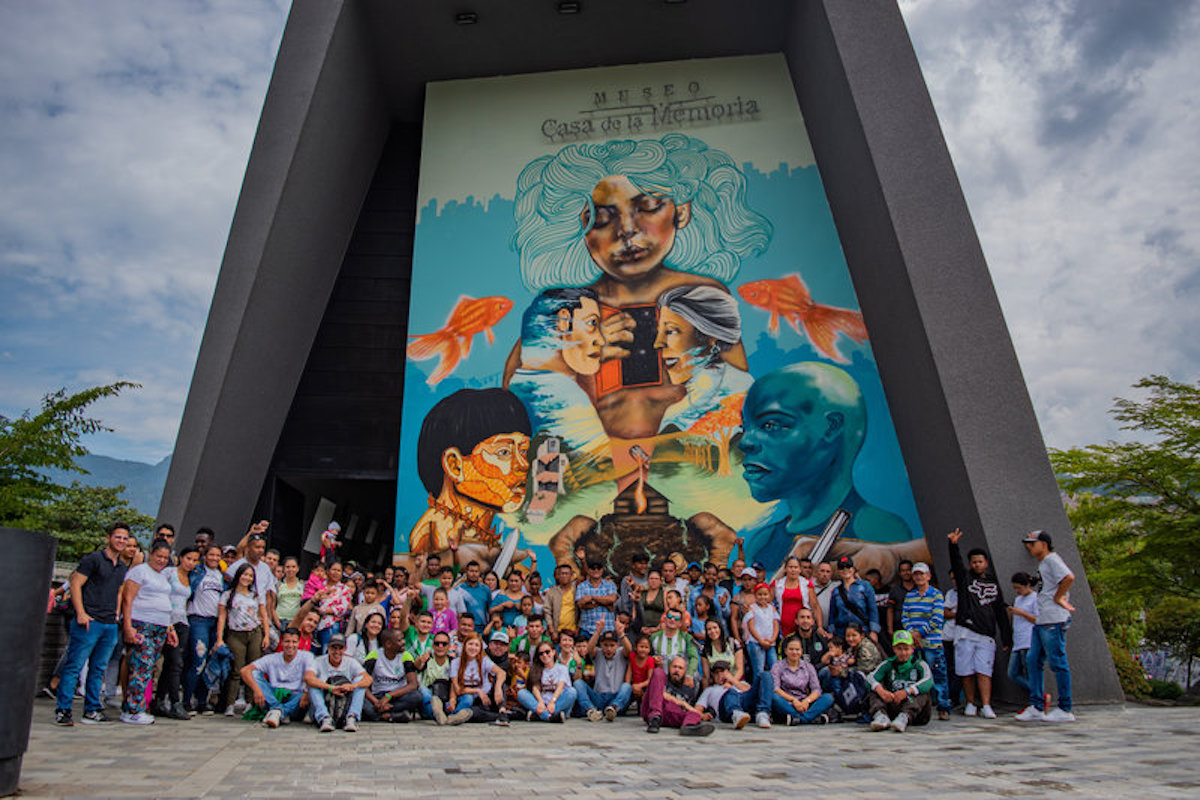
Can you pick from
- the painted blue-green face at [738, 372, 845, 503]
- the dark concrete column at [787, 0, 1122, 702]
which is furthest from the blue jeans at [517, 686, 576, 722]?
the painted blue-green face at [738, 372, 845, 503]

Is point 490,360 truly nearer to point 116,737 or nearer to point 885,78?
point 885,78

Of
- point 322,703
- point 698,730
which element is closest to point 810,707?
point 698,730

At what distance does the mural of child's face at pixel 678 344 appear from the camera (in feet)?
38.8

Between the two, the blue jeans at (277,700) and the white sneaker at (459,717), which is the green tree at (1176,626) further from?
the blue jeans at (277,700)

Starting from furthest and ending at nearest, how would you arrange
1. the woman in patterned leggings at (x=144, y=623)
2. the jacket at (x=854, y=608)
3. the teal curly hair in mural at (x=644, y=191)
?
the teal curly hair in mural at (x=644, y=191) → the jacket at (x=854, y=608) → the woman in patterned leggings at (x=144, y=623)

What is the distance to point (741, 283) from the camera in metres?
12.2

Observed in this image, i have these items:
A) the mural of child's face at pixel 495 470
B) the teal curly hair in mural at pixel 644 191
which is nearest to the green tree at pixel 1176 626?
the teal curly hair in mural at pixel 644 191

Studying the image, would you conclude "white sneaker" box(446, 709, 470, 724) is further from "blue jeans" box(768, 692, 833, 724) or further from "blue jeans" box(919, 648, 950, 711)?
"blue jeans" box(919, 648, 950, 711)

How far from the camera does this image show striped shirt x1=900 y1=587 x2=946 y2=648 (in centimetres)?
748

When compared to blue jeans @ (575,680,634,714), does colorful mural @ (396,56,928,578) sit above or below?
above

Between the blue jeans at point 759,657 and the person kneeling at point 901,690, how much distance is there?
91 cm

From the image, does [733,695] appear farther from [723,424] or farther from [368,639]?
[723,424]

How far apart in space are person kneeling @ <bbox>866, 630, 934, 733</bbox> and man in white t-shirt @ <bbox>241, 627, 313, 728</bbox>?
4495 mm

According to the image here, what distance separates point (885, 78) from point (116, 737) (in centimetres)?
1036
